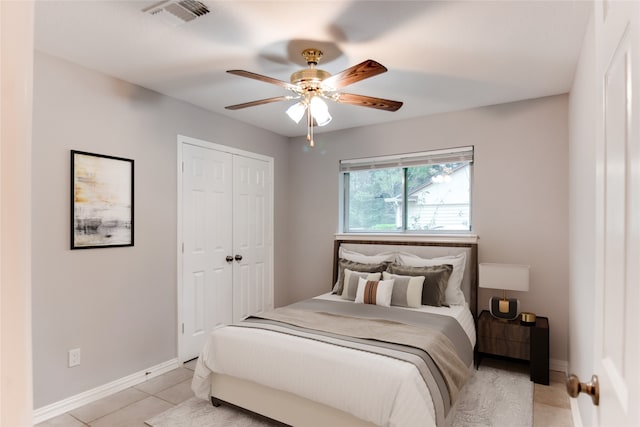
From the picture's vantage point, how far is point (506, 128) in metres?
3.63

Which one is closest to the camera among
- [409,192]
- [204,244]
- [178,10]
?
[178,10]

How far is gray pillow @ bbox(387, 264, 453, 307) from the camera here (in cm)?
331

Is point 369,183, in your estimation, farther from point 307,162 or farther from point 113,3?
point 113,3

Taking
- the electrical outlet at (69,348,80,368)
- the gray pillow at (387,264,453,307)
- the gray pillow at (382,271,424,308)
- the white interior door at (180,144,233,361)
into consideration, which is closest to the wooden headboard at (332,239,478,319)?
the gray pillow at (387,264,453,307)

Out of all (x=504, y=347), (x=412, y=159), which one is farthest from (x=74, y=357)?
(x=412, y=159)

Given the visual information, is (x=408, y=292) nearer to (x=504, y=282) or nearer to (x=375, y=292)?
(x=375, y=292)

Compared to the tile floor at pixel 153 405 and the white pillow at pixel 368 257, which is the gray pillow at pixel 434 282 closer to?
the white pillow at pixel 368 257

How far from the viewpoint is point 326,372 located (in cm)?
212

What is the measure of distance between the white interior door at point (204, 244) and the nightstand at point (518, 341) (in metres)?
2.62

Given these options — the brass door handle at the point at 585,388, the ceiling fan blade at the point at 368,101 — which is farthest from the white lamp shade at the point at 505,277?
the brass door handle at the point at 585,388

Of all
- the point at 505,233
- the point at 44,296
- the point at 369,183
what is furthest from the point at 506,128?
the point at 44,296

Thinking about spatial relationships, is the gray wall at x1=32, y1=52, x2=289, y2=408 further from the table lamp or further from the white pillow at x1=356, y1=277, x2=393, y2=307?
the table lamp

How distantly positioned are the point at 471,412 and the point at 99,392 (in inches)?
110

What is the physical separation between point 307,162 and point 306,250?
118 centimetres
